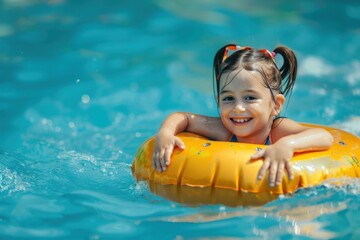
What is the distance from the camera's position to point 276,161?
4199 millimetres

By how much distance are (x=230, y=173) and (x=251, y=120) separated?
64 cm

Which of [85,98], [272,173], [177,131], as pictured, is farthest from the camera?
[85,98]

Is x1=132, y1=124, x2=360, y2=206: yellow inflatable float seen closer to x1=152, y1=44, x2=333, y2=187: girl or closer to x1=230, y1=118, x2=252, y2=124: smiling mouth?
x1=152, y1=44, x2=333, y2=187: girl

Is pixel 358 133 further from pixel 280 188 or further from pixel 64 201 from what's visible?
pixel 64 201

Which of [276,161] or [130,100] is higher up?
[276,161]

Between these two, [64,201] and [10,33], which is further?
[10,33]

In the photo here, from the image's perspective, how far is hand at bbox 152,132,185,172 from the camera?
4.45 m

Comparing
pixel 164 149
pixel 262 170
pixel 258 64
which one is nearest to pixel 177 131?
pixel 164 149

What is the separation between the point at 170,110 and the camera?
24.3 ft

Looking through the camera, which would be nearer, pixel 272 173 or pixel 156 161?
pixel 272 173

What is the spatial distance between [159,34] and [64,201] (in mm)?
4339

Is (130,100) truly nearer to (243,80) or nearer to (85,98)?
(85,98)

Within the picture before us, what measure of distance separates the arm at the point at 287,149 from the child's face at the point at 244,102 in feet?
1.12

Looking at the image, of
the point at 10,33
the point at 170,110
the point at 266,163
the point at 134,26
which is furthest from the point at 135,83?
the point at 266,163
